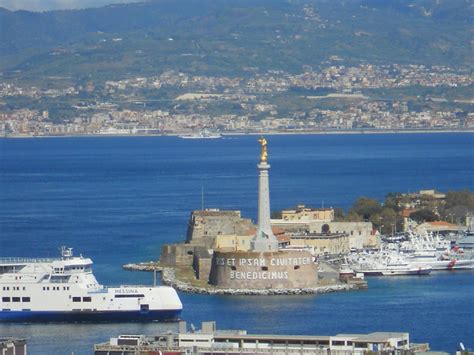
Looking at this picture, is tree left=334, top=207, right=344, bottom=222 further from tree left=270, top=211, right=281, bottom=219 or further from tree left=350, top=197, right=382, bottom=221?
tree left=270, top=211, right=281, bottom=219

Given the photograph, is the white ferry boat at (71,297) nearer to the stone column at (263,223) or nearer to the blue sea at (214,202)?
the blue sea at (214,202)

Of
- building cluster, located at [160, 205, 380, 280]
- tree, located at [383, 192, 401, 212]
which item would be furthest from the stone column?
tree, located at [383, 192, 401, 212]

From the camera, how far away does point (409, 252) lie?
43844mm

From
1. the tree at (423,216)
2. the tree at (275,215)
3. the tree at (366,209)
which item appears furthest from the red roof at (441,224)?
the tree at (275,215)

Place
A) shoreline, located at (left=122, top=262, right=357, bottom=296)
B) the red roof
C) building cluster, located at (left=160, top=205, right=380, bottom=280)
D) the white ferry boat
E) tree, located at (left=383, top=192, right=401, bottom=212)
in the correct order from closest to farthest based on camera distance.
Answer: the white ferry boat → shoreline, located at (left=122, top=262, right=357, bottom=296) → building cluster, located at (left=160, top=205, right=380, bottom=280) → the red roof → tree, located at (left=383, top=192, right=401, bottom=212)

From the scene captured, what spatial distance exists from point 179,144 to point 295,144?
511 inches

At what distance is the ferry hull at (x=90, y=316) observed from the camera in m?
33.0

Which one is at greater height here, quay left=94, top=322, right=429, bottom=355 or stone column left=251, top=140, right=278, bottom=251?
stone column left=251, top=140, right=278, bottom=251

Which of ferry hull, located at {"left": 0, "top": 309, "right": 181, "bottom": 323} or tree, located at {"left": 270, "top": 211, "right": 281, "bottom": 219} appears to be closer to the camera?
ferry hull, located at {"left": 0, "top": 309, "right": 181, "bottom": 323}

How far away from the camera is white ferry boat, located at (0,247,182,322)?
1304 inches

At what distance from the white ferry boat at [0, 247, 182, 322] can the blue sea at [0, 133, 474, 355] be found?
51cm

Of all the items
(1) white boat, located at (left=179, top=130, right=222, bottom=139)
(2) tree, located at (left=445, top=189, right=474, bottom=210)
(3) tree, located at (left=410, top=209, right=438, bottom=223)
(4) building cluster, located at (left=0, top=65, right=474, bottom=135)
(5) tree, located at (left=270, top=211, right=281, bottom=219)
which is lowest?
(5) tree, located at (left=270, top=211, right=281, bottom=219)

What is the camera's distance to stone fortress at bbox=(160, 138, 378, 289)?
124 ft

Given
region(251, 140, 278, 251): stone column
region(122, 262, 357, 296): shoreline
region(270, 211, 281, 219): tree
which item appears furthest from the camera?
region(270, 211, 281, 219): tree
